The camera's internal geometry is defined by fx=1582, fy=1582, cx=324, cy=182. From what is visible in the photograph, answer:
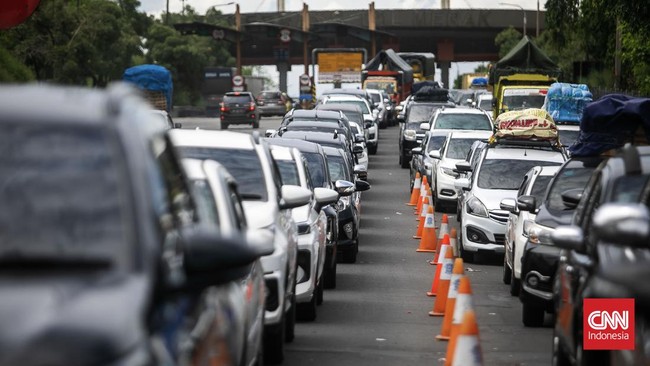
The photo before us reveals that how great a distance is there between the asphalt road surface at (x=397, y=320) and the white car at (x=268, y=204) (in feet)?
1.94

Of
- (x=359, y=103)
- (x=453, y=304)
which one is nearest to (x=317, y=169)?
(x=453, y=304)

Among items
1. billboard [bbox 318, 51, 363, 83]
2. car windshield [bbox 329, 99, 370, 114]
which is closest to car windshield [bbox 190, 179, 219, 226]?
car windshield [bbox 329, 99, 370, 114]

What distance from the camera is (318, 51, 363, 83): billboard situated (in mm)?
90812

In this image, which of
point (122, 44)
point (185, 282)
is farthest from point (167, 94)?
point (185, 282)

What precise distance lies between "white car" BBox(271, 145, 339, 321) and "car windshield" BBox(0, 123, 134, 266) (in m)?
8.47

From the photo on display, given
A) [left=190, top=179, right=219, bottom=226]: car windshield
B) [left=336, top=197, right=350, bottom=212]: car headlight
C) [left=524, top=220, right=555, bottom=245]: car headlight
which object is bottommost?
[left=336, top=197, right=350, bottom=212]: car headlight

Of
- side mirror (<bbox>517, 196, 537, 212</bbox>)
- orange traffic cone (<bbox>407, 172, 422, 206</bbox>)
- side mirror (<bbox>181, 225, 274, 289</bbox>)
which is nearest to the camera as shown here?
side mirror (<bbox>181, 225, 274, 289</bbox>)

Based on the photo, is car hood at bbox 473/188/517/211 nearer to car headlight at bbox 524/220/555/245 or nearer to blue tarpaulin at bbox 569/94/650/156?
blue tarpaulin at bbox 569/94/650/156

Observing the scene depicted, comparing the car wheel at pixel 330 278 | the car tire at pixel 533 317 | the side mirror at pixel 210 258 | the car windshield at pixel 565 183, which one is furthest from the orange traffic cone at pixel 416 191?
the side mirror at pixel 210 258

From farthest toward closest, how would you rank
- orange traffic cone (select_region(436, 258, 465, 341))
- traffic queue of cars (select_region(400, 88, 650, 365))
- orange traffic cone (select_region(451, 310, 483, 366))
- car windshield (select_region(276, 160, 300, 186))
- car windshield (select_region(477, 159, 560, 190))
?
car windshield (select_region(477, 159, 560, 190)) → car windshield (select_region(276, 160, 300, 186)) → orange traffic cone (select_region(436, 258, 465, 341)) → orange traffic cone (select_region(451, 310, 483, 366)) → traffic queue of cars (select_region(400, 88, 650, 365))

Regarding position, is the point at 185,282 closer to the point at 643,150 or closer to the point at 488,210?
the point at 643,150

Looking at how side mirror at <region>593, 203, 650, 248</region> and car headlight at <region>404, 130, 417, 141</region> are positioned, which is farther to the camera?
car headlight at <region>404, 130, 417, 141</region>

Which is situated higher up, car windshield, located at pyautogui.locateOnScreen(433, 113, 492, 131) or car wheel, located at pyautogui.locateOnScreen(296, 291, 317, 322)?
car windshield, located at pyautogui.locateOnScreen(433, 113, 492, 131)

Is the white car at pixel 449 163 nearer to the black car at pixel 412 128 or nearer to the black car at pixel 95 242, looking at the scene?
the black car at pixel 412 128
